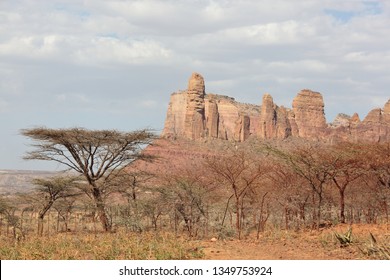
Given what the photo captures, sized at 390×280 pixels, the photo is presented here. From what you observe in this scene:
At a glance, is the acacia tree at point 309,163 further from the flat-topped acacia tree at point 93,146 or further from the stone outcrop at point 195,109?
the stone outcrop at point 195,109

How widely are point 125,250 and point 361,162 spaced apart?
1693 centimetres

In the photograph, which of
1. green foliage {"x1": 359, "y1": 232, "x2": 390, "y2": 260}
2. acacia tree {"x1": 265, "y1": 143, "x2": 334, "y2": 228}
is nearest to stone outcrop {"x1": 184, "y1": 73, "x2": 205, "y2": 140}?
acacia tree {"x1": 265, "y1": 143, "x2": 334, "y2": 228}

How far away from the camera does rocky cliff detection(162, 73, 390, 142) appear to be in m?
130

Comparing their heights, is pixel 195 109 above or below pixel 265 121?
above

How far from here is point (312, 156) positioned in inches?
1031

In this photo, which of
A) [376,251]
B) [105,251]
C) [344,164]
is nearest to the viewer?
[105,251]

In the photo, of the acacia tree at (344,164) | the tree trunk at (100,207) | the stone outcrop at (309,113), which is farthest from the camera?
the stone outcrop at (309,113)

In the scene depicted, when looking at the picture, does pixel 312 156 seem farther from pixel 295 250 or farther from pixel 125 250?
pixel 125 250

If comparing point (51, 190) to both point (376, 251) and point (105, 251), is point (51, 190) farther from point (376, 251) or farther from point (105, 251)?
point (376, 251)

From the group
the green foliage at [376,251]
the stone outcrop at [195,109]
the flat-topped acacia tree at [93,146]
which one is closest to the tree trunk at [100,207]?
the flat-topped acacia tree at [93,146]

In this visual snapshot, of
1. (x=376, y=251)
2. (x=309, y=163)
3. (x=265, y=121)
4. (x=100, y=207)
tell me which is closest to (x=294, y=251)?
(x=376, y=251)

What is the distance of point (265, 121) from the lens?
444 ft

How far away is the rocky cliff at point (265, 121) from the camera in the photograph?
13025cm

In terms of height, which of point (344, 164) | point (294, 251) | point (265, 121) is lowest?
point (294, 251)
